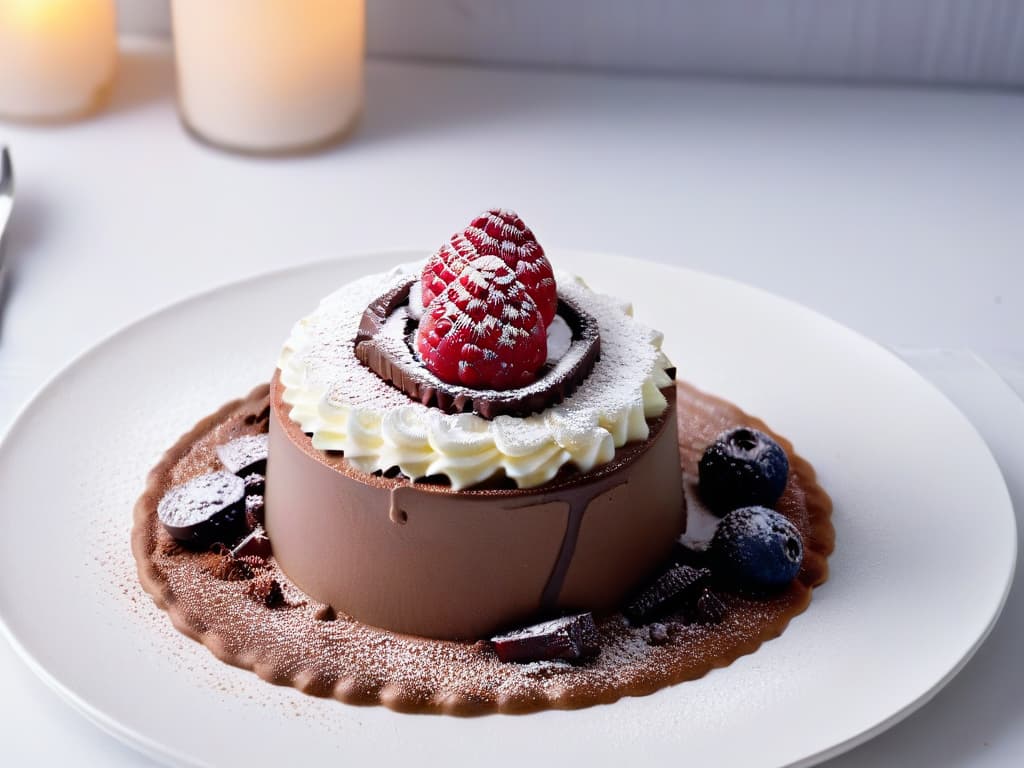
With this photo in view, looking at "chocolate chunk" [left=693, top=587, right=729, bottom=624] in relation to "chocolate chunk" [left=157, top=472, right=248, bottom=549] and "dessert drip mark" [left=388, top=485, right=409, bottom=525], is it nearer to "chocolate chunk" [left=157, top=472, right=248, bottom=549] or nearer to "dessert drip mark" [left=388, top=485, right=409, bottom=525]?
"dessert drip mark" [left=388, top=485, right=409, bottom=525]

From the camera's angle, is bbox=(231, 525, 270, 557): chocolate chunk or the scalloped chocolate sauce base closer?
the scalloped chocolate sauce base

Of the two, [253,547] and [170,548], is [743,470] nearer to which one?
[253,547]

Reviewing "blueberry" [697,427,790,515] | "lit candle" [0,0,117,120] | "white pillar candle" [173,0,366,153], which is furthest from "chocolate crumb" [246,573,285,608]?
"lit candle" [0,0,117,120]

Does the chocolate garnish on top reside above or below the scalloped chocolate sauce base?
above

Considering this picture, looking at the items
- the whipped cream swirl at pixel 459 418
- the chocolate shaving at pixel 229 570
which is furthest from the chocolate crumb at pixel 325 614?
the whipped cream swirl at pixel 459 418

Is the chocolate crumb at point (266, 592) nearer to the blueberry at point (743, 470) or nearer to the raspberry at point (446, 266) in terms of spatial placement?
the raspberry at point (446, 266)

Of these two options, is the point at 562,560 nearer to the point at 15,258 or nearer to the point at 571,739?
the point at 571,739
